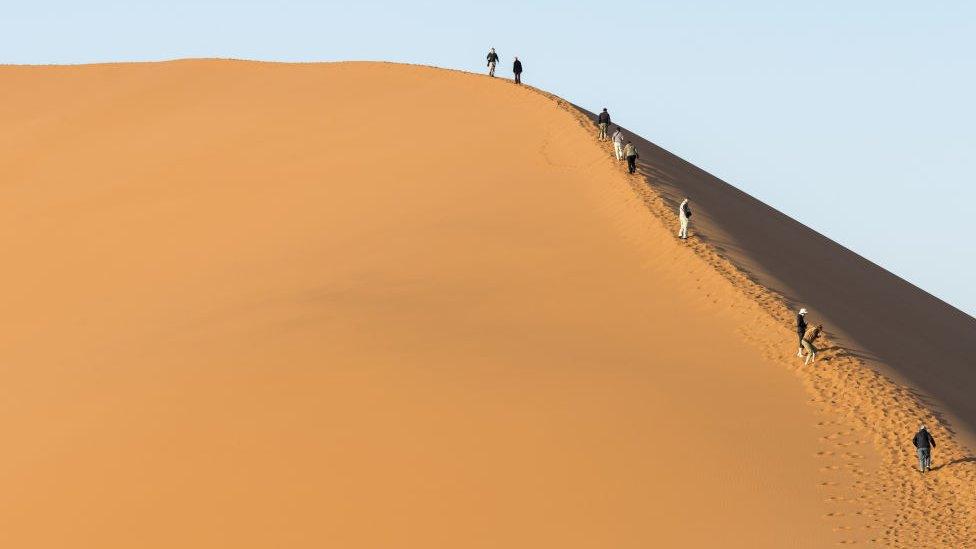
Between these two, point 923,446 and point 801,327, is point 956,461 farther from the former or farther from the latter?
point 801,327

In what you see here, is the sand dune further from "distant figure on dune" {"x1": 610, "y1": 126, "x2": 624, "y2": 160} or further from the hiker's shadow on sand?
"distant figure on dune" {"x1": 610, "y1": 126, "x2": 624, "y2": 160}

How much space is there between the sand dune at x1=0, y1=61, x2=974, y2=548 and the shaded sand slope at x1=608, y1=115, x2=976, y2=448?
1378mm

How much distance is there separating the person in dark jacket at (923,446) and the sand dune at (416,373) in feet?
0.74

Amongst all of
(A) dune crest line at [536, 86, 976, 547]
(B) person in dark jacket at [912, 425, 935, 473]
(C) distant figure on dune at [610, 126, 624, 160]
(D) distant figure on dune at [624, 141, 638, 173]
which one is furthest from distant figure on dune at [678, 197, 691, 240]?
(B) person in dark jacket at [912, 425, 935, 473]

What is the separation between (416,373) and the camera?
19.2 meters

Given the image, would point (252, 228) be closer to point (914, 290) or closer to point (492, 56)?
point (492, 56)

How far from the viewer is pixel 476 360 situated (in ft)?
64.6

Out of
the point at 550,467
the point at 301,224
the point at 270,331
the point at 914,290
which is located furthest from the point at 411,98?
the point at 550,467

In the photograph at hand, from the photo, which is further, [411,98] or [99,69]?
[99,69]

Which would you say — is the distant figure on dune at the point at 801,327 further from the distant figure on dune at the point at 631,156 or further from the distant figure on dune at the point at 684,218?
the distant figure on dune at the point at 631,156

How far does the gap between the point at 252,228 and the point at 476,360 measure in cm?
964

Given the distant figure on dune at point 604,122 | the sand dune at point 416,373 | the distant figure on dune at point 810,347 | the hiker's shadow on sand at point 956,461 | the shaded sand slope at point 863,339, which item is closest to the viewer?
the sand dune at point 416,373

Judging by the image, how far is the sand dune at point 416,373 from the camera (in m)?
16.2

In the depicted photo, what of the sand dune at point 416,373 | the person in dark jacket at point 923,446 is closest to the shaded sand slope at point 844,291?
the sand dune at point 416,373
